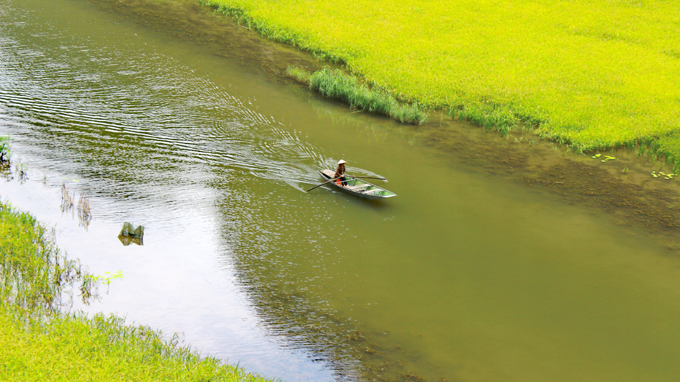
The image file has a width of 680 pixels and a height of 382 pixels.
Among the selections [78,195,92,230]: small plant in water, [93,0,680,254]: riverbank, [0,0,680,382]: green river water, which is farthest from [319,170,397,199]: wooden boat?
[78,195,92,230]: small plant in water

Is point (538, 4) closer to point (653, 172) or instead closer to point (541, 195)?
point (653, 172)

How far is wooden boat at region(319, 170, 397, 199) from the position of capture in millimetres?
13805

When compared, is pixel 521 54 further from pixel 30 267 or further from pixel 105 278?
pixel 30 267

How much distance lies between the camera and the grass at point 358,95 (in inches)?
774

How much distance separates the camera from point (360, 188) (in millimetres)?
14367

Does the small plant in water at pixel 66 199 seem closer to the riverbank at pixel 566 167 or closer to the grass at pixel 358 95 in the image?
the riverbank at pixel 566 167

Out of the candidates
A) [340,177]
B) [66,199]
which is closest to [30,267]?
[66,199]

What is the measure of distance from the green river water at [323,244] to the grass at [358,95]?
0.55m

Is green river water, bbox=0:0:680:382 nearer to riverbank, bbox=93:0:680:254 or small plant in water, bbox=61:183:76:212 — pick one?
small plant in water, bbox=61:183:76:212

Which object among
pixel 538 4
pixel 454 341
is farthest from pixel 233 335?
pixel 538 4

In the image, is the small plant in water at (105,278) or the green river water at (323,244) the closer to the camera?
the green river water at (323,244)

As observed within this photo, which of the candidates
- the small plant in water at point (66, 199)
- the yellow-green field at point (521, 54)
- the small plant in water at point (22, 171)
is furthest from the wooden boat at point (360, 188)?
the small plant in water at point (22, 171)

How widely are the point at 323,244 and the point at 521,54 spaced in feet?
55.4

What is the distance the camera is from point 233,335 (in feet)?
30.4
